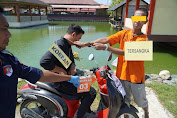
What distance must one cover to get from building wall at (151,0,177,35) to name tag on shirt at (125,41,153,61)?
6903mm

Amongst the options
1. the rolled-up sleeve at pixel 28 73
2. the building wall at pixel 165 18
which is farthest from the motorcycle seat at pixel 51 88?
the building wall at pixel 165 18

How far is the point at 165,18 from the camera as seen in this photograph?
749 cm

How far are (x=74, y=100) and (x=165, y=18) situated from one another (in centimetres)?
763

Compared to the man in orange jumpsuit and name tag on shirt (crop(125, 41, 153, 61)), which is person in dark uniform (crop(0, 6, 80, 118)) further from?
name tag on shirt (crop(125, 41, 153, 61))

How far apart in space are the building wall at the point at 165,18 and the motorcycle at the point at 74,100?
706cm

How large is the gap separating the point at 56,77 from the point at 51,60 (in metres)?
0.44

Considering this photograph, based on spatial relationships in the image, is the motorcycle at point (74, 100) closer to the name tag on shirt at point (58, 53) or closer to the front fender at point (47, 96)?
the front fender at point (47, 96)

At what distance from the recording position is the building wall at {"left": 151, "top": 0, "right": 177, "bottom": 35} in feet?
23.8

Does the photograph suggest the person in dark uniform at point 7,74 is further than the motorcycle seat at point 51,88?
No

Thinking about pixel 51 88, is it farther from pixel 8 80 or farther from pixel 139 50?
pixel 139 50

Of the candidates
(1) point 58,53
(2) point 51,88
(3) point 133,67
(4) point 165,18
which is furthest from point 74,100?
(4) point 165,18

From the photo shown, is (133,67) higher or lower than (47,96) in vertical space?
higher

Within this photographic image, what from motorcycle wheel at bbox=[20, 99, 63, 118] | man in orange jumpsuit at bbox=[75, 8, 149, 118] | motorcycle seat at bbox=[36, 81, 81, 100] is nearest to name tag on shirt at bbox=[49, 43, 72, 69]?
man in orange jumpsuit at bbox=[75, 8, 149, 118]

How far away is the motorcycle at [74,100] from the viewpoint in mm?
1648
